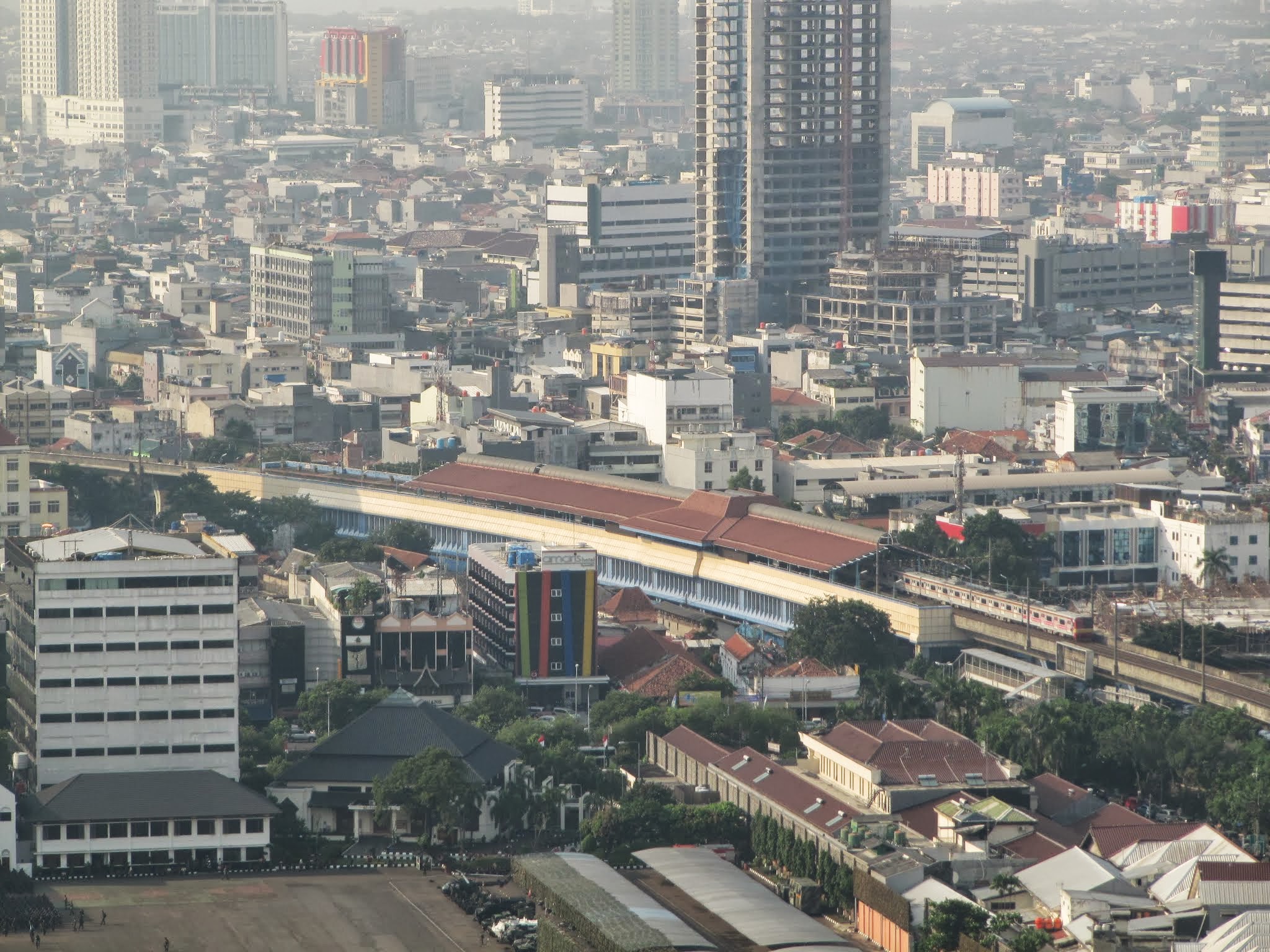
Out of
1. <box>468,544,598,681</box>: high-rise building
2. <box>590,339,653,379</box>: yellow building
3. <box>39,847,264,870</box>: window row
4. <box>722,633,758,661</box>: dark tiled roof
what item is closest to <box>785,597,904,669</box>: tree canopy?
<box>722,633,758,661</box>: dark tiled roof

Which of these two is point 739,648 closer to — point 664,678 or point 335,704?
point 664,678

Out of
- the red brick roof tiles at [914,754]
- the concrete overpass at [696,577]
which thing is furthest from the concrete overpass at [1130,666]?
the red brick roof tiles at [914,754]

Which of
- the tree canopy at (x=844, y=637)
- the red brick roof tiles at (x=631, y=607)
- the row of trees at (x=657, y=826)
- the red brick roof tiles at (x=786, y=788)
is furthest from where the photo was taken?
the red brick roof tiles at (x=631, y=607)

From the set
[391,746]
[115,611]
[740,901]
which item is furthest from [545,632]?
[740,901]

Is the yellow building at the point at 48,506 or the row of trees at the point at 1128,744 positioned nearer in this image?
the row of trees at the point at 1128,744

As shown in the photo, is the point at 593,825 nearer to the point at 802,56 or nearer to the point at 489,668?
the point at 489,668

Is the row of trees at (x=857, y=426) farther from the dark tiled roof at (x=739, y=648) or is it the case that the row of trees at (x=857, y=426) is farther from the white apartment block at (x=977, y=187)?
the white apartment block at (x=977, y=187)

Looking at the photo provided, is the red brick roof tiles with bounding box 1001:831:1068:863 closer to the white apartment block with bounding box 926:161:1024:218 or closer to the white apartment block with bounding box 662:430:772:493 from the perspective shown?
the white apartment block with bounding box 662:430:772:493
